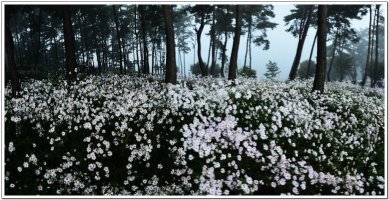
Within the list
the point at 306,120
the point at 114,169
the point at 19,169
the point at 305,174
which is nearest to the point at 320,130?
the point at 306,120

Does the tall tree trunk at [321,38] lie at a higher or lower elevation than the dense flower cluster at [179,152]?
higher

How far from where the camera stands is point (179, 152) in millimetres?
6449

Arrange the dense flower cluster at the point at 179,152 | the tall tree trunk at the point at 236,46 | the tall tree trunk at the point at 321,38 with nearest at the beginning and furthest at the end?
the dense flower cluster at the point at 179,152, the tall tree trunk at the point at 321,38, the tall tree trunk at the point at 236,46

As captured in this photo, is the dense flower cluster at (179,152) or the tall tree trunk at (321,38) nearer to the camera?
the dense flower cluster at (179,152)

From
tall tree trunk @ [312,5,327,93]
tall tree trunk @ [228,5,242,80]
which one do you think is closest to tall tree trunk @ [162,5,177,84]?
tall tree trunk @ [228,5,242,80]

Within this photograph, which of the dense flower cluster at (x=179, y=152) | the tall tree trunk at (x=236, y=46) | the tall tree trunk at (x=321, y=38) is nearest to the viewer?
the dense flower cluster at (x=179, y=152)

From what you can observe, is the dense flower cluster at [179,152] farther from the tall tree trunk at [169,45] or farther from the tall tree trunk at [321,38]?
the tall tree trunk at [321,38]

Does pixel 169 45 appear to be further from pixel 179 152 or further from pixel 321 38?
pixel 179 152

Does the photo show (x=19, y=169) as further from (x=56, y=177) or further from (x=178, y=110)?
(x=178, y=110)

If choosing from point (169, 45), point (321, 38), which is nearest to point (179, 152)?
point (169, 45)

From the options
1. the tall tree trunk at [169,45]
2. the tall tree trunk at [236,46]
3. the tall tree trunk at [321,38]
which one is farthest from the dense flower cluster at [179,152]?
the tall tree trunk at [236,46]

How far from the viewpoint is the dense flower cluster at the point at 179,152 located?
6262 millimetres

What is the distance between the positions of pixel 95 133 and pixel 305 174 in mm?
4098

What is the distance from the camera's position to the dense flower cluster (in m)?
6.26
